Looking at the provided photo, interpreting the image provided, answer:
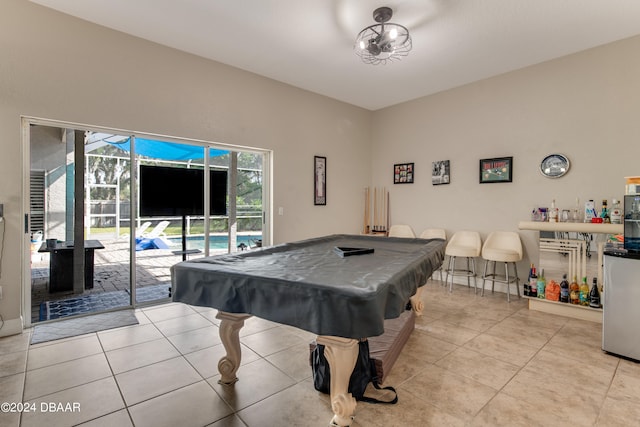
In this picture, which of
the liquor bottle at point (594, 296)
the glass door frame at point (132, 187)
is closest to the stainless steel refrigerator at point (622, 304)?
the liquor bottle at point (594, 296)

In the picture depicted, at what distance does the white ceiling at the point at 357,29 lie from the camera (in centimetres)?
303

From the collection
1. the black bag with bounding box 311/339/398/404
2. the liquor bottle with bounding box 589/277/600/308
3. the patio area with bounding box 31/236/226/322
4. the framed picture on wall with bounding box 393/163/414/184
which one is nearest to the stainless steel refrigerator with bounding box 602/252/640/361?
the liquor bottle with bounding box 589/277/600/308

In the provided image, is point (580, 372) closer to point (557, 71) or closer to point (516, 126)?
point (516, 126)

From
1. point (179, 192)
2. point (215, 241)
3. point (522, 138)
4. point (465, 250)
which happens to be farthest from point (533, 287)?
point (179, 192)

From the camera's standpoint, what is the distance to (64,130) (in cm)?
344

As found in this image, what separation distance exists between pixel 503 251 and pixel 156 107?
15.6 ft

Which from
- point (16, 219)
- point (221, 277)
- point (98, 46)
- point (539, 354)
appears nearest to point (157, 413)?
point (221, 277)

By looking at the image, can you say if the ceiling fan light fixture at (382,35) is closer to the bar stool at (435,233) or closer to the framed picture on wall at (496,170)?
the framed picture on wall at (496,170)

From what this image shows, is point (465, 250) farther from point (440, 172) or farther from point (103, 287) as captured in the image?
point (103, 287)

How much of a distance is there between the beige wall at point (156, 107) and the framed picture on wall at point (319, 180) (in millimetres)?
112

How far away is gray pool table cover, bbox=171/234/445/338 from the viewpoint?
1.36 meters

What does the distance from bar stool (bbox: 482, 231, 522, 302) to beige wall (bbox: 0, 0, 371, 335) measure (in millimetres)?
2449

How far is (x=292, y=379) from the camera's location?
87.9 inches

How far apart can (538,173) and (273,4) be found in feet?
12.8
